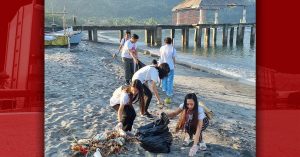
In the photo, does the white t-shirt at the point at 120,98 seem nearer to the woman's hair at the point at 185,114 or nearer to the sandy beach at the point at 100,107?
the sandy beach at the point at 100,107

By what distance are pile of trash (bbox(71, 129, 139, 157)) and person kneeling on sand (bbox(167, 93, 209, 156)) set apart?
54 centimetres

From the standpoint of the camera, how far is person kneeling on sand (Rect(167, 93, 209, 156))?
371cm

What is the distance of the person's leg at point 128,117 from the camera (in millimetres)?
4016

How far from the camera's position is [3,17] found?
3.52 meters

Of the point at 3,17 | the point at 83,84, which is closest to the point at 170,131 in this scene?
the point at 83,84

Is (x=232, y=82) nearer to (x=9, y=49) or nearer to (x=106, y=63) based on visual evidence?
(x=106, y=63)

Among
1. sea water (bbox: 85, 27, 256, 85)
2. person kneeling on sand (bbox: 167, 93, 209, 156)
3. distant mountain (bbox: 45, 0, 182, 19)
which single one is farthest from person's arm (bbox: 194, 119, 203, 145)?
sea water (bbox: 85, 27, 256, 85)

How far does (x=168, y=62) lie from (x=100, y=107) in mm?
1233

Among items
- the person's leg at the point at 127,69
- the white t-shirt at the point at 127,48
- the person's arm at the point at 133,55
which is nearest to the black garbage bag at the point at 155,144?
the person's leg at the point at 127,69

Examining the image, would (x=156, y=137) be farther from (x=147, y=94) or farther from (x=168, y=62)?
(x=168, y=62)

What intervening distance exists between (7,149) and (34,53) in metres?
0.98

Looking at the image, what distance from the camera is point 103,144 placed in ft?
12.1

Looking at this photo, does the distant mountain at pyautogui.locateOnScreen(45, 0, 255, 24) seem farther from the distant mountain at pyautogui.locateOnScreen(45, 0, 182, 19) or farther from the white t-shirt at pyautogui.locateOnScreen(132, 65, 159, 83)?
the white t-shirt at pyautogui.locateOnScreen(132, 65, 159, 83)

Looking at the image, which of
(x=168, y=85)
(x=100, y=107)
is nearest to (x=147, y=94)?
(x=168, y=85)
